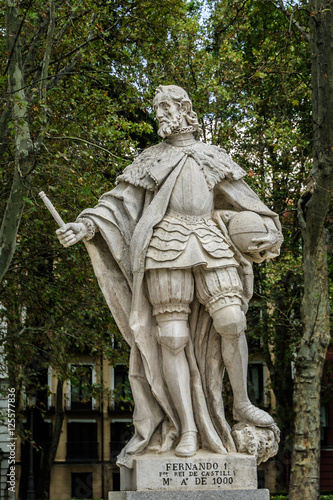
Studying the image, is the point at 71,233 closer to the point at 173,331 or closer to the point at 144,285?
the point at 144,285

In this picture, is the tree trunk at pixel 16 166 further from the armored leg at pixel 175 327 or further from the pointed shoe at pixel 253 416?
the pointed shoe at pixel 253 416

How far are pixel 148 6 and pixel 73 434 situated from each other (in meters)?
26.6

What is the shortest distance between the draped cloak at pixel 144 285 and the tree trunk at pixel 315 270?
6.74 m

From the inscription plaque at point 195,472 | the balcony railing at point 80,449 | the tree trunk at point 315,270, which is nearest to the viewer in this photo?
the inscription plaque at point 195,472

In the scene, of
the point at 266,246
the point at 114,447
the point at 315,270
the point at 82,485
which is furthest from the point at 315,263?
the point at 82,485

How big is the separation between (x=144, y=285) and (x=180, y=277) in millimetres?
346

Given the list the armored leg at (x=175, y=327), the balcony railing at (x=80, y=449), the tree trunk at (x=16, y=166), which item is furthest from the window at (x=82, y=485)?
the armored leg at (x=175, y=327)

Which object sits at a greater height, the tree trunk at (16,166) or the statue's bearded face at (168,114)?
the tree trunk at (16,166)

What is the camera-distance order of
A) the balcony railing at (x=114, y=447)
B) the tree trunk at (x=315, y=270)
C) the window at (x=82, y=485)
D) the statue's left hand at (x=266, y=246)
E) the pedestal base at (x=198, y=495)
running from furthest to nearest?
the window at (x=82, y=485)
the balcony railing at (x=114, y=447)
the tree trunk at (x=315, y=270)
the statue's left hand at (x=266, y=246)
the pedestal base at (x=198, y=495)

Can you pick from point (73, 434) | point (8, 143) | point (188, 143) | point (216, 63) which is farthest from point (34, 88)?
point (73, 434)

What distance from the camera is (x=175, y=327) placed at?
739 cm

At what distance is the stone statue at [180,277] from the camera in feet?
24.2

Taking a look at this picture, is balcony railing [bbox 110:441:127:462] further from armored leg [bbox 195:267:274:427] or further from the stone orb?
the stone orb

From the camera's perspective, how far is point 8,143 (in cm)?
1510
